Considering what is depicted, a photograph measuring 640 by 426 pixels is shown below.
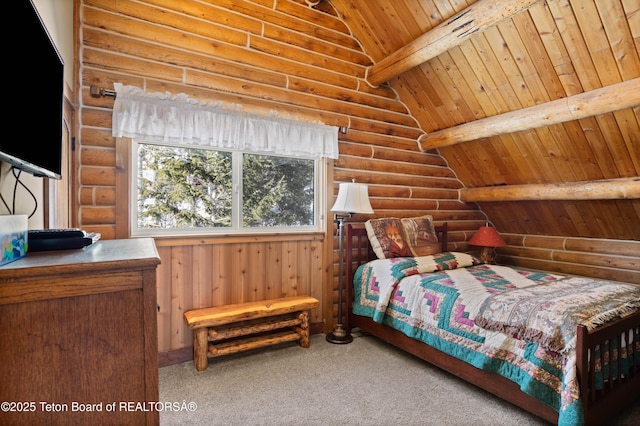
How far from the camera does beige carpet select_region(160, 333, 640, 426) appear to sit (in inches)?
81.1

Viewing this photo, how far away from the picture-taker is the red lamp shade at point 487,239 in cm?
416

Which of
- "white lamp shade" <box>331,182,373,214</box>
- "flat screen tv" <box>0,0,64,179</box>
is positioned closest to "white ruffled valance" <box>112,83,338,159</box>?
"white lamp shade" <box>331,182,373,214</box>

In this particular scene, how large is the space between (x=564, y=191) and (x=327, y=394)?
3005mm

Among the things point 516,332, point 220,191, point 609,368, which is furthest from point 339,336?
point 609,368

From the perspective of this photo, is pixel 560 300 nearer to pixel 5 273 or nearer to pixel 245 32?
pixel 5 273

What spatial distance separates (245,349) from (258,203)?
1282mm

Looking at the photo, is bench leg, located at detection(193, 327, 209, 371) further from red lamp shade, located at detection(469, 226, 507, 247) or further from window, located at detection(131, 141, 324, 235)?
red lamp shade, located at detection(469, 226, 507, 247)

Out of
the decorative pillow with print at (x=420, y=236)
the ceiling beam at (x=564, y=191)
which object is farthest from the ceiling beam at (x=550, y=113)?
the decorative pillow with print at (x=420, y=236)

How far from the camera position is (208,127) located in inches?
111

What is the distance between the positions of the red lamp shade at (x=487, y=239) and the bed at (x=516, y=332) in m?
1.03

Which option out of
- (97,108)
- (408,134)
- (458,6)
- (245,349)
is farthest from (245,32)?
(245,349)

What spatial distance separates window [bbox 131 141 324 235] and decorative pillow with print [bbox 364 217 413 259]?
0.54 meters

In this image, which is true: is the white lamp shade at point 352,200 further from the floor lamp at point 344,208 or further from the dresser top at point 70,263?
the dresser top at point 70,263

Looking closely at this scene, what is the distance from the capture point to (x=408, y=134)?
4109 millimetres
